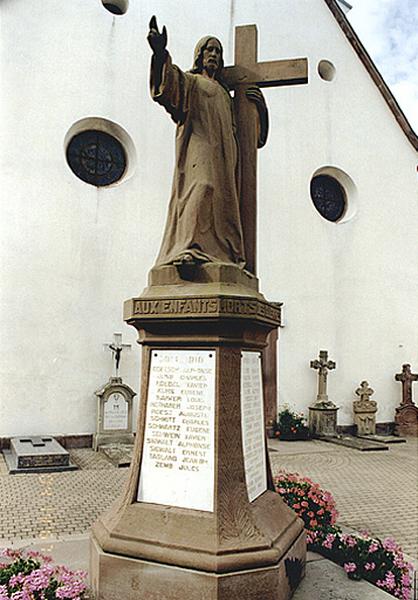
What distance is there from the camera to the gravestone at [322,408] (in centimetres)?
1298

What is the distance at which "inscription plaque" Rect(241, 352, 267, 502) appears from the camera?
3.42 m

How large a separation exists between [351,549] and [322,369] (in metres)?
9.40

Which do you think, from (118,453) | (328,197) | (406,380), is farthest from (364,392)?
(118,453)

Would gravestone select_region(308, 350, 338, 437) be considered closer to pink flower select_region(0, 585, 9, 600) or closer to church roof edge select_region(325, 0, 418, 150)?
church roof edge select_region(325, 0, 418, 150)

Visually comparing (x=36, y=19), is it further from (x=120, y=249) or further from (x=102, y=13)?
(x=120, y=249)

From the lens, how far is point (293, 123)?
14.1 metres

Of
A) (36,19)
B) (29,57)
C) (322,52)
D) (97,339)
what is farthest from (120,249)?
(322,52)

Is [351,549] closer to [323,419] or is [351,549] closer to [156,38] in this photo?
[156,38]

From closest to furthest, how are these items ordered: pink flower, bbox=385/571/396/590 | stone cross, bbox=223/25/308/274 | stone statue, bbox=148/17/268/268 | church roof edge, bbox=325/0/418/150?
stone statue, bbox=148/17/268/268 → pink flower, bbox=385/571/396/590 → stone cross, bbox=223/25/308/274 → church roof edge, bbox=325/0/418/150

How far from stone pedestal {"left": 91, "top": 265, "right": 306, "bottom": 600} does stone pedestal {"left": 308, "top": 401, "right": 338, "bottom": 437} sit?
957 centimetres


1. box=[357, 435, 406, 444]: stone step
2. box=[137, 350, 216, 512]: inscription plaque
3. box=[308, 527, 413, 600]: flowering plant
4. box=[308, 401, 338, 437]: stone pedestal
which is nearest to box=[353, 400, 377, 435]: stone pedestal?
box=[357, 435, 406, 444]: stone step

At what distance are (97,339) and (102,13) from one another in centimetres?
673

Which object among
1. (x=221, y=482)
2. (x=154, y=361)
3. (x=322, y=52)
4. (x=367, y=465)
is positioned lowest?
(x=367, y=465)

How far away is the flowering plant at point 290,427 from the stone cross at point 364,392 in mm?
1918
